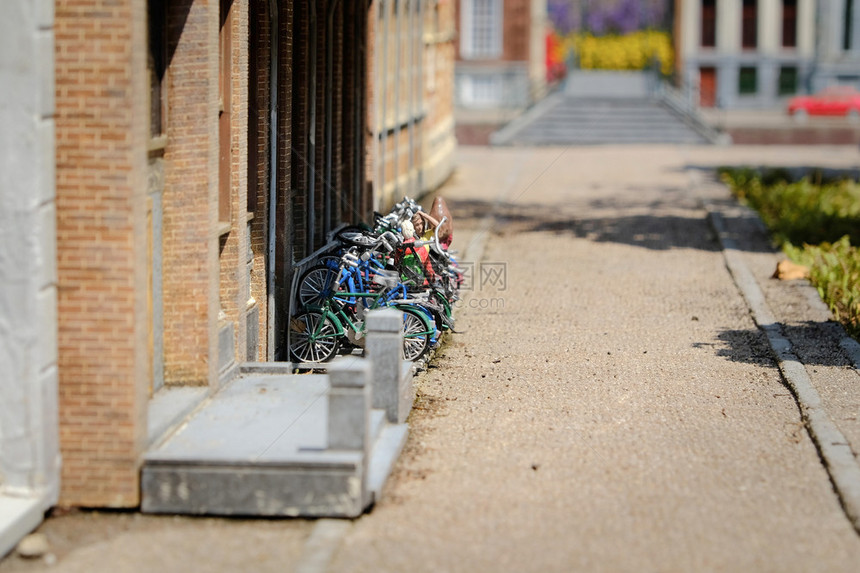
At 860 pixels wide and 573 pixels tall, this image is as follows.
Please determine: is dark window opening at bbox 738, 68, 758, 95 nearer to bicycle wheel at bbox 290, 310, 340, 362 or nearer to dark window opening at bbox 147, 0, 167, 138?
bicycle wheel at bbox 290, 310, 340, 362

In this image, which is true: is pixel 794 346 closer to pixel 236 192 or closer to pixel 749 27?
pixel 236 192

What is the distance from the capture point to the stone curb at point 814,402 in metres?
8.82

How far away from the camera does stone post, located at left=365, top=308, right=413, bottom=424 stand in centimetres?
949

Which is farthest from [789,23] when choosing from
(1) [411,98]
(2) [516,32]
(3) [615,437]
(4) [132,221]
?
(4) [132,221]

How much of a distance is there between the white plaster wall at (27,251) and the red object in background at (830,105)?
169 ft

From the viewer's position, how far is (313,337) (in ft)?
41.2

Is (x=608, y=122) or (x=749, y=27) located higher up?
(x=749, y=27)

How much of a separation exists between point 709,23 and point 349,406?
56416 millimetres

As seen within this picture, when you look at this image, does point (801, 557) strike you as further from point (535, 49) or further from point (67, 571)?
point (535, 49)

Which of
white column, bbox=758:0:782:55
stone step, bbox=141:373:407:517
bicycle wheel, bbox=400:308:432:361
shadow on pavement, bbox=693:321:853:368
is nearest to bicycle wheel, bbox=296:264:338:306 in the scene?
bicycle wheel, bbox=400:308:432:361

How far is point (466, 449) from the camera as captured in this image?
31.9 feet

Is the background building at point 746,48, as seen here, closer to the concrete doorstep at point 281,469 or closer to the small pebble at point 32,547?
the concrete doorstep at point 281,469

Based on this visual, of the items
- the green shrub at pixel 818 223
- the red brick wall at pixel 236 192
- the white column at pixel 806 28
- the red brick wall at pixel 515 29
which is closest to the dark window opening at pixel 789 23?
the white column at pixel 806 28

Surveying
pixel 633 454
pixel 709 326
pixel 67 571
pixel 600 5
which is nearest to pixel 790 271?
pixel 709 326
